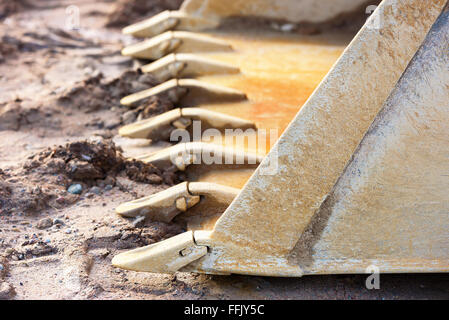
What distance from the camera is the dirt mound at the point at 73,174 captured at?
2.27m

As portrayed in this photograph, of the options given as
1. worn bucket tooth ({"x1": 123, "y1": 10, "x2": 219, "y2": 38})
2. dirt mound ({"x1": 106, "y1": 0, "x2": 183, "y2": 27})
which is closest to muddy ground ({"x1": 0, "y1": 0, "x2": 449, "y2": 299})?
worn bucket tooth ({"x1": 123, "y1": 10, "x2": 219, "y2": 38})

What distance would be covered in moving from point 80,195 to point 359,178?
123cm

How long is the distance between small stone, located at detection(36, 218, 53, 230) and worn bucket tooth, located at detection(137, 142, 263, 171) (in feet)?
1.84

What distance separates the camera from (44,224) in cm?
211

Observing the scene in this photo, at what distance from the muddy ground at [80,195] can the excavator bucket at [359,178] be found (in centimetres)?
11

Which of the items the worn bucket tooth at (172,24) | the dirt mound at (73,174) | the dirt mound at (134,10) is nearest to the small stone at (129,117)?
the dirt mound at (73,174)

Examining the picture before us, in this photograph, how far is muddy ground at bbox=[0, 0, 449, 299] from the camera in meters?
1.82

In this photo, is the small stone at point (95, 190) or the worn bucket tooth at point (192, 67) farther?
the worn bucket tooth at point (192, 67)

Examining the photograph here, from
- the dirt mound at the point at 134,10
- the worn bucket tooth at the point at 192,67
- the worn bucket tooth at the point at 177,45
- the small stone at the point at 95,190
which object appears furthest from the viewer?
the dirt mound at the point at 134,10

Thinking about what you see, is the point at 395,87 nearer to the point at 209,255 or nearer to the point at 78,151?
the point at 209,255

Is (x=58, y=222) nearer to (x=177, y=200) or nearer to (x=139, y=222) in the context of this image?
(x=139, y=222)

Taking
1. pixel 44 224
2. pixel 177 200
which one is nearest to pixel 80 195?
pixel 44 224

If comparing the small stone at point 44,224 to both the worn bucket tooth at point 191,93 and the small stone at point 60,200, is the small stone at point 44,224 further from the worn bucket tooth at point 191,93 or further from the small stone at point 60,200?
the worn bucket tooth at point 191,93
